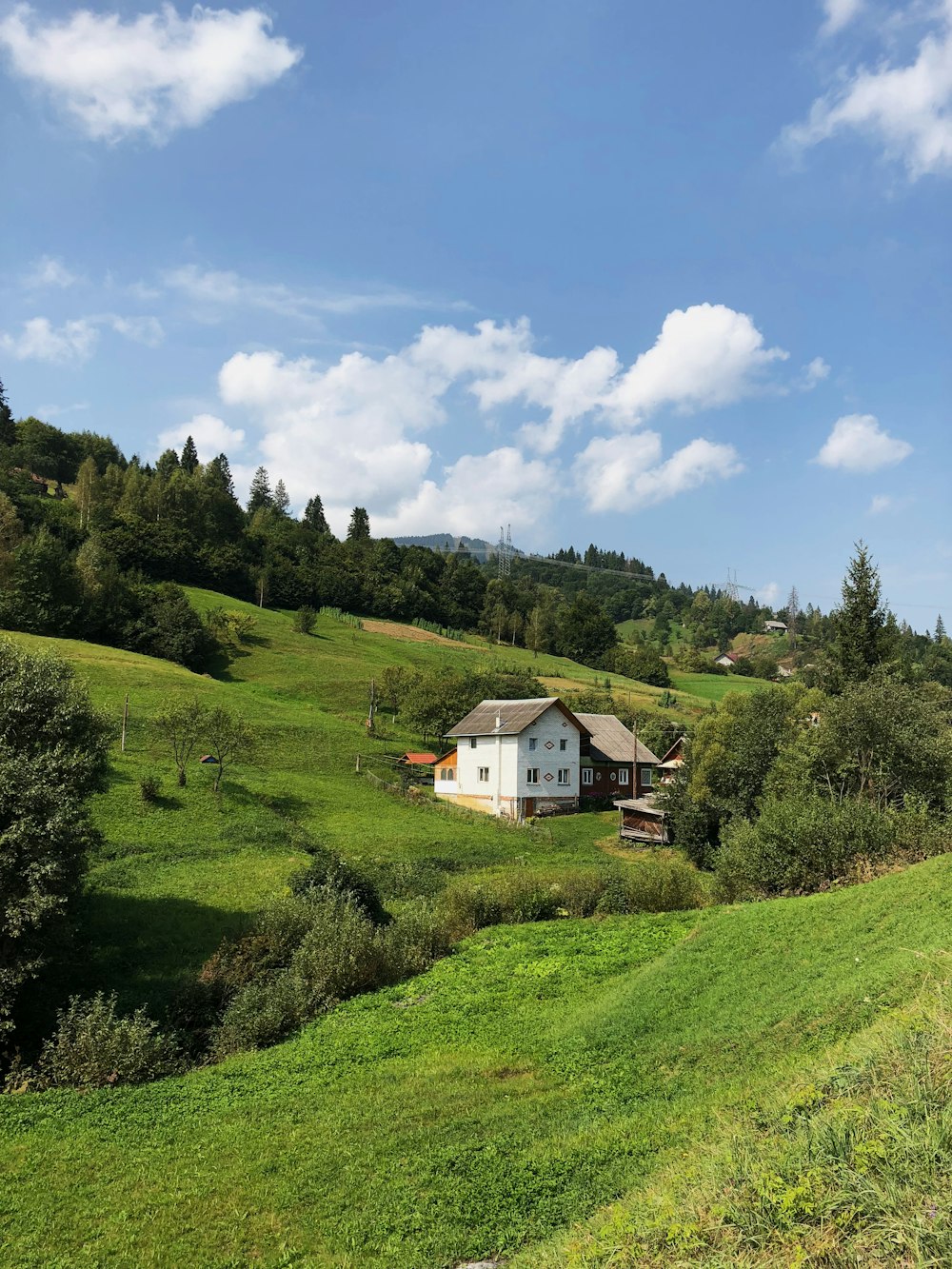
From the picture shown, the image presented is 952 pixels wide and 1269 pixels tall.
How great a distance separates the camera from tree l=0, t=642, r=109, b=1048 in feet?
53.9

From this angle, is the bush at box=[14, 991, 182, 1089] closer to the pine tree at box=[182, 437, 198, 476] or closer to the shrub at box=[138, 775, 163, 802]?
the shrub at box=[138, 775, 163, 802]

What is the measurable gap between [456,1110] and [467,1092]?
0.73 m

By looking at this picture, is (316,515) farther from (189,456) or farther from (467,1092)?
(467,1092)

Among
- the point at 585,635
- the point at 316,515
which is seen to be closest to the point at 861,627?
the point at 585,635

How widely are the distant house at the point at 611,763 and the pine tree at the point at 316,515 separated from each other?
379ft

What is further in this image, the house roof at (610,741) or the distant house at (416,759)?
the house roof at (610,741)

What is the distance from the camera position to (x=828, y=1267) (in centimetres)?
512

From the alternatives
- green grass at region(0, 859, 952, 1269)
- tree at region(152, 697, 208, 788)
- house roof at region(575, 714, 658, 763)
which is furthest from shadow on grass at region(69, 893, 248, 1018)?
house roof at region(575, 714, 658, 763)

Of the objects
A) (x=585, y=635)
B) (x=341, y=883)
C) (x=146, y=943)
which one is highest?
(x=585, y=635)

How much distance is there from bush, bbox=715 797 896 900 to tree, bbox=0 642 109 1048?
20.9 m

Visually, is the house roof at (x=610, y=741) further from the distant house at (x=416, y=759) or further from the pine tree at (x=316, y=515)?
the pine tree at (x=316, y=515)

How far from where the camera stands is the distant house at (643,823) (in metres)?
47.2

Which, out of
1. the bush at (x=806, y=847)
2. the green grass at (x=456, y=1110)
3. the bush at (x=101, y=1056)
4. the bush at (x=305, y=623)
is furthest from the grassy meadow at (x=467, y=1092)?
the bush at (x=305, y=623)

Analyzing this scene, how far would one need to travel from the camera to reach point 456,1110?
12109 millimetres
